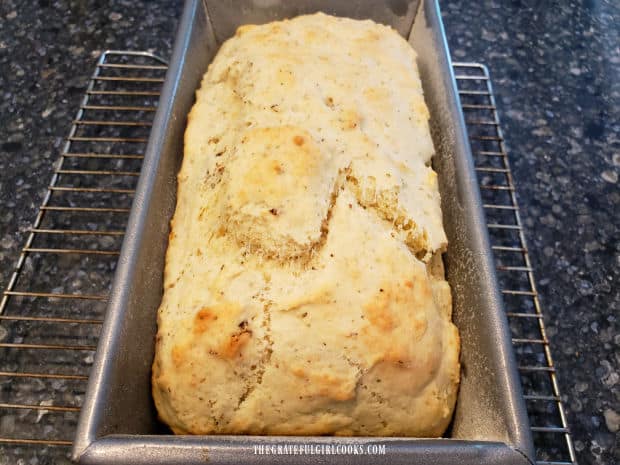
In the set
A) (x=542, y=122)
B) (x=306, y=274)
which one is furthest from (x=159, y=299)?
(x=542, y=122)

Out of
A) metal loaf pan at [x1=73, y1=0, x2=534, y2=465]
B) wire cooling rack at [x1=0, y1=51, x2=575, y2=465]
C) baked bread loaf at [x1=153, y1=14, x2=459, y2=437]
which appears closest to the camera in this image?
metal loaf pan at [x1=73, y1=0, x2=534, y2=465]

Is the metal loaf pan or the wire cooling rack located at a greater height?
the metal loaf pan

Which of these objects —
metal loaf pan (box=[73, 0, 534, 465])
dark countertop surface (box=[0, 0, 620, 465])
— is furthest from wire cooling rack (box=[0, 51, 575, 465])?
metal loaf pan (box=[73, 0, 534, 465])

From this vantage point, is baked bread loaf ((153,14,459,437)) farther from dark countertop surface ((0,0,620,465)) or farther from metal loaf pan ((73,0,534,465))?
dark countertop surface ((0,0,620,465))

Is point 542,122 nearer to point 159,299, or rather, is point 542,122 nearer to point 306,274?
point 306,274

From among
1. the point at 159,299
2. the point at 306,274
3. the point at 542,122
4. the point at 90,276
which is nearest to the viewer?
the point at 306,274
